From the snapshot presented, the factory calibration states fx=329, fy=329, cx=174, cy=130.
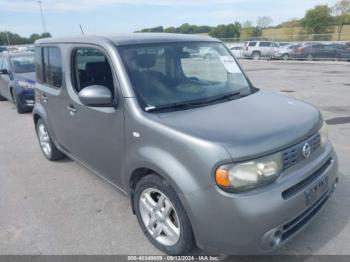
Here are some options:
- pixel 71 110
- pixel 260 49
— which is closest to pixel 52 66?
pixel 71 110

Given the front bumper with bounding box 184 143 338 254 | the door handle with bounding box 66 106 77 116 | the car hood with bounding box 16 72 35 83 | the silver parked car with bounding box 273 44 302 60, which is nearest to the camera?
the front bumper with bounding box 184 143 338 254

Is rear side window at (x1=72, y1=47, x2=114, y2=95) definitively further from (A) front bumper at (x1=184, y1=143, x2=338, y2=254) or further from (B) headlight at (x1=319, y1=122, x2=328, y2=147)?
(B) headlight at (x1=319, y1=122, x2=328, y2=147)

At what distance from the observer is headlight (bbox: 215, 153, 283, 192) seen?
2.26 meters

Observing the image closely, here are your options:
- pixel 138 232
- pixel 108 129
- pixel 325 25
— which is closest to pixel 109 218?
pixel 138 232

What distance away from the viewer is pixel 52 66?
4.28 meters

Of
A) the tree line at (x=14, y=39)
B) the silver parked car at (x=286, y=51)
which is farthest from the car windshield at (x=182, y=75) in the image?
Result: the tree line at (x=14, y=39)

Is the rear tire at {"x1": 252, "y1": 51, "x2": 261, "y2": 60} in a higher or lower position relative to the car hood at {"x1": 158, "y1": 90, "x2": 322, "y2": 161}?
lower

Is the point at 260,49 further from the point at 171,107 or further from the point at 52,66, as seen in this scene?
the point at 171,107

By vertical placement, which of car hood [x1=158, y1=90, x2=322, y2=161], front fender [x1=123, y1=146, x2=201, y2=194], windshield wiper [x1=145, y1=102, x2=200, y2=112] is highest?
windshield wiper [x1=145, y1=102, x2=200, y2=112]

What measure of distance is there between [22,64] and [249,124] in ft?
29.9

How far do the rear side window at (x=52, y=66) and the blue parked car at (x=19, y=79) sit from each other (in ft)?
15.6

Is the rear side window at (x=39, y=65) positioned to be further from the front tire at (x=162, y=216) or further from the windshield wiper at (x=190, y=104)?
the front tire at (x=162, y=216)

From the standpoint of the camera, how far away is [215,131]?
2.42 m

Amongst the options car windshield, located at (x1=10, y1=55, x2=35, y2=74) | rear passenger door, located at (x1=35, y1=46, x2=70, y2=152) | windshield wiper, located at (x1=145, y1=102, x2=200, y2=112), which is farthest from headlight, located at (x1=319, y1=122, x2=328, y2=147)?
car windshield, located at (x1=10, y1=55, x2=35, y2=74)
